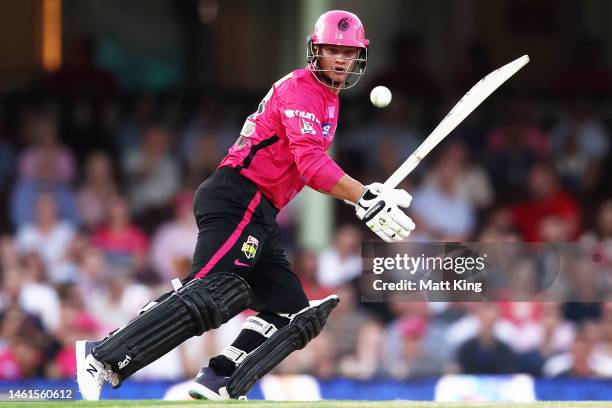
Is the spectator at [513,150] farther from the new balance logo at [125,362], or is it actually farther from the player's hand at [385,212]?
the new balance logo at [125,362]

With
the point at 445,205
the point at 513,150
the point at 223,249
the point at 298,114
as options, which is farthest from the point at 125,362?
the point at 513,150

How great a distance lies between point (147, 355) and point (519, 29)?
9597 millimetres

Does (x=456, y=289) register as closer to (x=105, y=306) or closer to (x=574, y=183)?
(x=105, y=306)

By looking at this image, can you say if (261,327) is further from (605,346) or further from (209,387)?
(605,346)

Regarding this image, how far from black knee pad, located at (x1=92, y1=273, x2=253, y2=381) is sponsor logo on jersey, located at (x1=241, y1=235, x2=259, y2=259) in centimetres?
23

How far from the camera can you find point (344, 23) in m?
5.95

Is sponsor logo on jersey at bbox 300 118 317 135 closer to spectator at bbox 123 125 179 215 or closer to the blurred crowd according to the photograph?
the blurred crowd

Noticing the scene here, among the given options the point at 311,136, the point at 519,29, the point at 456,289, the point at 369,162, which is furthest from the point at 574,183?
the point at 311,136

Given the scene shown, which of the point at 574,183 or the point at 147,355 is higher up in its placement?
the point at 574,183

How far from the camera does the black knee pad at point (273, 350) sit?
235 inches

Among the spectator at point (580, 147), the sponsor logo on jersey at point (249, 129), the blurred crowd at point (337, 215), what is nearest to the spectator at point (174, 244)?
the blurred crowd at point (337, 215)

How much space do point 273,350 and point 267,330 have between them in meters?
0.19

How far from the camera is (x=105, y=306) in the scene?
31.9 feet

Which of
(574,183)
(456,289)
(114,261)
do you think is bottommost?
(456,289)
